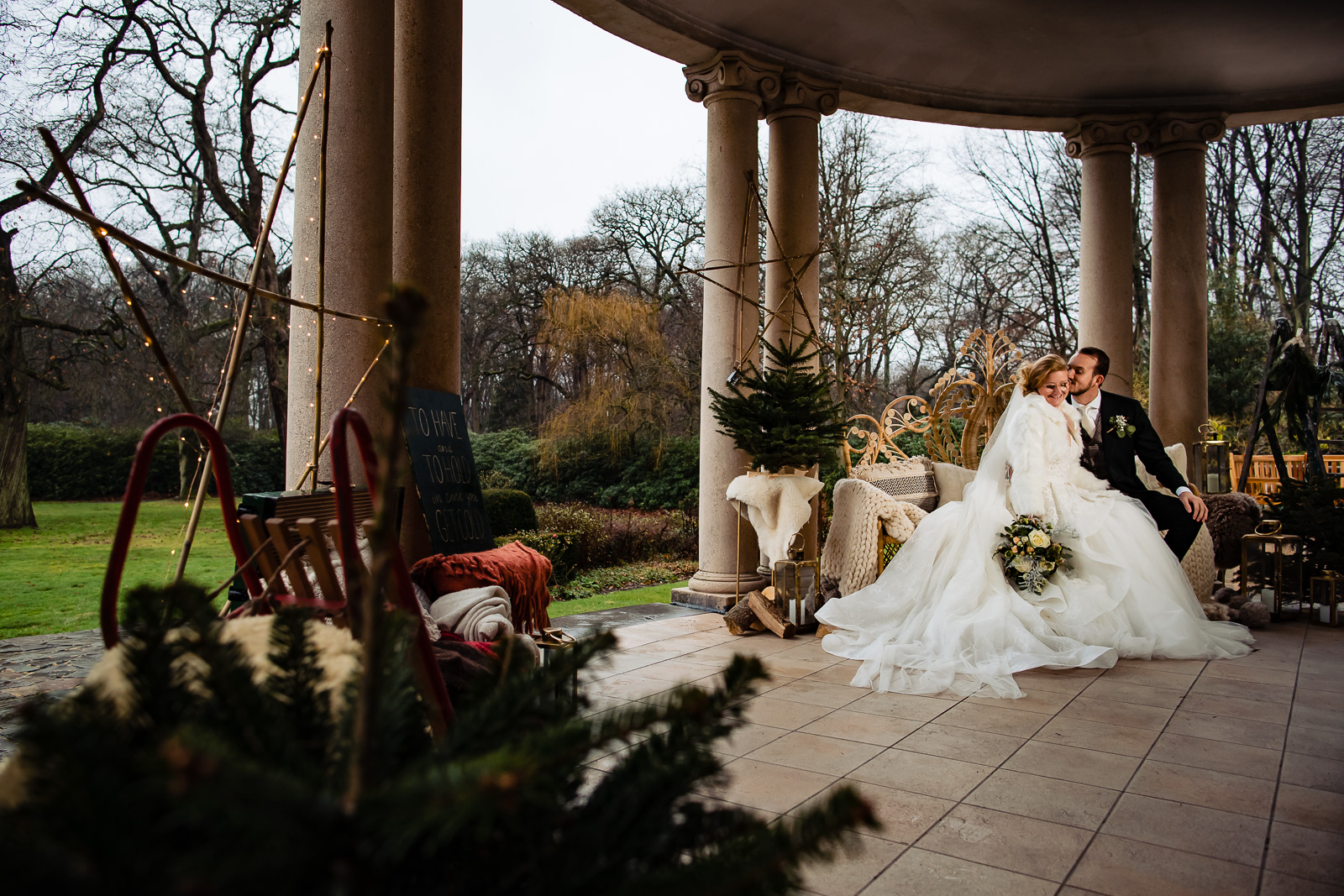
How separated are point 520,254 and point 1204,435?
47.8 feet

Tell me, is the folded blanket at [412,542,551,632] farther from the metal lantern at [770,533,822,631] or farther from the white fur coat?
the white fur coat

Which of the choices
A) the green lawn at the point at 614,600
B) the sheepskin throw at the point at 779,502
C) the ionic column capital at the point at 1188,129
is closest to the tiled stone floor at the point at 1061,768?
the sheepskin throw at the point at 779,502

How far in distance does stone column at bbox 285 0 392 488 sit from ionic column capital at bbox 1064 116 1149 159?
27.2 feet

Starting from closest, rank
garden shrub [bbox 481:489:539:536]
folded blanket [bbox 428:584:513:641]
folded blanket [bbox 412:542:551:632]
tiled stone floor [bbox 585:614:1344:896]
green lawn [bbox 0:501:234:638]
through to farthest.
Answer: tiled stone floor [bbox 585:614:1344:896] → folded blanket [bbox 428:584:513:641] → folded blanket [bbox 412:542:551:632] → green lawn [bbox 0:501:234:638] → garden shrub [bbox 481:489:539:536]

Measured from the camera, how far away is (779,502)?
6703 mm

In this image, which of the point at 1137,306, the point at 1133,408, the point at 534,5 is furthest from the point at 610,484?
the point at 534,5

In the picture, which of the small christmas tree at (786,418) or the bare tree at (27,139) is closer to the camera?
the small christmas tree at (786,418)

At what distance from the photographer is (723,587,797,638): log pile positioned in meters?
6.62

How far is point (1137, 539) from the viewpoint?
623 centimetres

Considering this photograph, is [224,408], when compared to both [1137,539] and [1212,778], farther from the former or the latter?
[1137,539]

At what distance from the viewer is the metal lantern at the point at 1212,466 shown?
929 cm

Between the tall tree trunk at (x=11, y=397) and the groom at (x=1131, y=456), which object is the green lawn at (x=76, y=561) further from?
the groom at (x=1131, y=456)

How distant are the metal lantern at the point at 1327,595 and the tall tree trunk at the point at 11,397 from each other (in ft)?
44.4

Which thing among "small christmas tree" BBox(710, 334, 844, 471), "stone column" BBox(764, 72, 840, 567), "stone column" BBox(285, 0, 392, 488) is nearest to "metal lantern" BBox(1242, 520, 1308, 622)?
"small christmas tree" BBox(710, 334, 844, 471)
